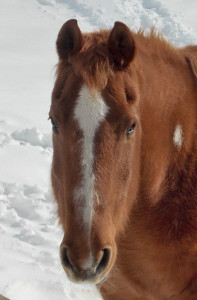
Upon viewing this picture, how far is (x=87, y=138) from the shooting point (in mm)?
2271

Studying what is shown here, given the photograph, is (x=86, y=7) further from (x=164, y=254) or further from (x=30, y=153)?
(x=164, y=254)

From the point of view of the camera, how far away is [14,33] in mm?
12500

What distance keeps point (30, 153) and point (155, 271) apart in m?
4.27

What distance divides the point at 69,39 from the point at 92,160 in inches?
26.9

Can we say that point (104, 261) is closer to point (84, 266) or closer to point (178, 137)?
point (84, 266)

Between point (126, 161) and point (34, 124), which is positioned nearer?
point (126, 161)

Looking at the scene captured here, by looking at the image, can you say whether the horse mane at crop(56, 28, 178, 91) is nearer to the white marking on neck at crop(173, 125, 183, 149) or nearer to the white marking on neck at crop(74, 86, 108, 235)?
the white marking on neck at crop(74, 86, 108, 235)

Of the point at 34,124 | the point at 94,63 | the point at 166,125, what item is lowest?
the point at 34,124

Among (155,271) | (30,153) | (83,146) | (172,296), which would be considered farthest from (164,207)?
(30,153)

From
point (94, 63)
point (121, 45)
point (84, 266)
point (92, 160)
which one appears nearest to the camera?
point (84, 266)

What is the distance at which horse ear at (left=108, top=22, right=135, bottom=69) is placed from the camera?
2529 mm

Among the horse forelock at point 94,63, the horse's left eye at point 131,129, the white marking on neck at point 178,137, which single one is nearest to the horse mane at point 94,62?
the horse forelock at point 94,63

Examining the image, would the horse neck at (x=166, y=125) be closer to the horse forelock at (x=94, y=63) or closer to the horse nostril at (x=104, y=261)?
the horse forelock at (x=94, y=63)

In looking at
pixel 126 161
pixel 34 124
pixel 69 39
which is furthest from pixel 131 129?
pixel 34 124
